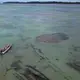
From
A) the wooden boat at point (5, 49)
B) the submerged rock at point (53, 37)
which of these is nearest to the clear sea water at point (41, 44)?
the wooden boat at point (5, 49)

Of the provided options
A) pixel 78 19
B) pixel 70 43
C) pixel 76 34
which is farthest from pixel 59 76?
pixel 78 19

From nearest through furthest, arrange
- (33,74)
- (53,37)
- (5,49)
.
Result: 1. (33,74)
2. (5,49)
3. (53,37)

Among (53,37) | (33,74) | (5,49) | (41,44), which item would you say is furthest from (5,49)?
(53,37)

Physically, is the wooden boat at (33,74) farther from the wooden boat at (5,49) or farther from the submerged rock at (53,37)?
the submerged rock at (53,37)

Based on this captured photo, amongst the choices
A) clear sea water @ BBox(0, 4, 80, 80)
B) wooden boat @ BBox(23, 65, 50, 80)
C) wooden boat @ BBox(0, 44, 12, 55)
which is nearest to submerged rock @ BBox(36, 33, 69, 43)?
clear sea water @ BBox(0, 4, 80, 80)

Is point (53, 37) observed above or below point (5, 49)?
below

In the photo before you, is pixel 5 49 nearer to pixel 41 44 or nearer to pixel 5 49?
pixel 5 49

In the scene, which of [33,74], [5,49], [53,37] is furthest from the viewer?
[53,37]

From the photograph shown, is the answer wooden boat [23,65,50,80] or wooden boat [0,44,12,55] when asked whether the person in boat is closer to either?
wooden boat [0,44,12,55]

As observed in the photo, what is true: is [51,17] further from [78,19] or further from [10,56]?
[10,56]
